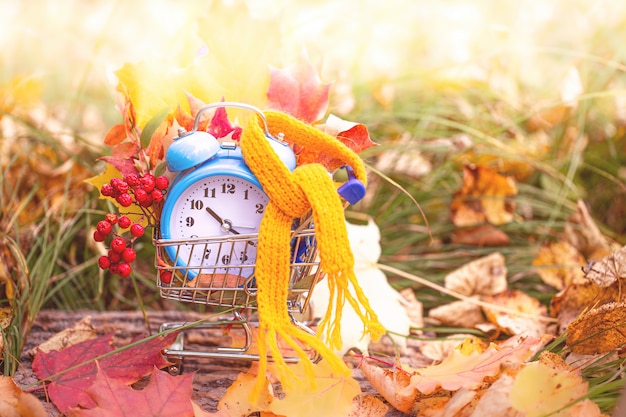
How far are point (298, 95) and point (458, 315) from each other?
73 cm

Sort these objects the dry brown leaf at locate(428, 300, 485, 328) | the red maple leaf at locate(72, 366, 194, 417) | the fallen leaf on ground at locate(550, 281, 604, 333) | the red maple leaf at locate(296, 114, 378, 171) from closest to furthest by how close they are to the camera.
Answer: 1. the red maple leaf at locate(72, 366, 194, 417)
2. the red maple leaf at locate(296, 114, 378, 171)
3. the fallen leaf on ground at locate(550, 281, 604, 333)
4. the dry brown leaf at locate(428, 300, 485, 328)

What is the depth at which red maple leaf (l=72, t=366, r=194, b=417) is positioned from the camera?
1.02m

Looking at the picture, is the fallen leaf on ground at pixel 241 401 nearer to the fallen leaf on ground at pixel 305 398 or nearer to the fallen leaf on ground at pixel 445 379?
the fallen leaf on ground at pixel 305 398

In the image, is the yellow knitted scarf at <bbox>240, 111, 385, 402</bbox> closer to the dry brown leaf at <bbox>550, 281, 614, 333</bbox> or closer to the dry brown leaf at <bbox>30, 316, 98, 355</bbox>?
the dry brown leaf at <bbox>30, 316, 98, 355</bbox>

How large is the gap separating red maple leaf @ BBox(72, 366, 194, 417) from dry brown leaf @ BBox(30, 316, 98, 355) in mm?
265

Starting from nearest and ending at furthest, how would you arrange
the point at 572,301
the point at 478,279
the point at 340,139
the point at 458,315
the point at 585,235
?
the point at 340,139, the point at 572,301, the point at 458,315, the point at 478,279, the point at 585,235

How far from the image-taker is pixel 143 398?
1.04 meters

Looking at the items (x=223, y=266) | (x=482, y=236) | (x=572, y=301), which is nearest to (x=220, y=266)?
(x=223, y=266)

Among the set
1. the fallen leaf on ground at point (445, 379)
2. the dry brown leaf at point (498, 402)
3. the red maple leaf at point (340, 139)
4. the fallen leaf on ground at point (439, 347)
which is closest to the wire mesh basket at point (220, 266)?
the red maple leaf at point (340, 139)

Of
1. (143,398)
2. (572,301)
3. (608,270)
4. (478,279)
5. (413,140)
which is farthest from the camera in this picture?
(413,140)

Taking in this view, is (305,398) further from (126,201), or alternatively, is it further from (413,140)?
(413,140)

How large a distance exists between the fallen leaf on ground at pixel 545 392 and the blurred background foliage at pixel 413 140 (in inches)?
17.4

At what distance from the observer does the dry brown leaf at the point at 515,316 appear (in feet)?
4.70

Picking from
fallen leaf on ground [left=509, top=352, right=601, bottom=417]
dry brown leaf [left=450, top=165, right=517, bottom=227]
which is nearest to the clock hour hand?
fallen leaf on ground [left=509, top=352, right=601, bottom=417]
